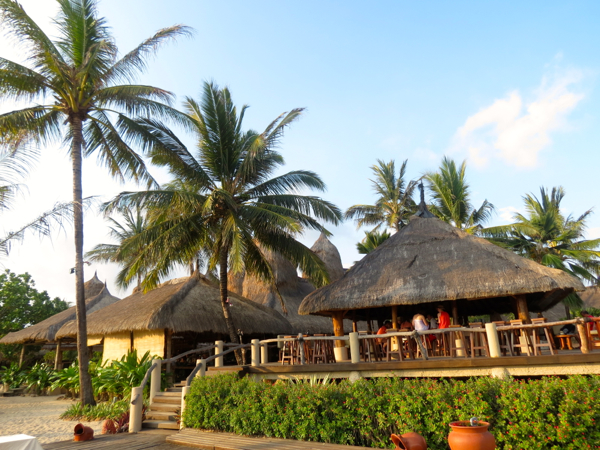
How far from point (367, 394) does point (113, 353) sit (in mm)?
12607

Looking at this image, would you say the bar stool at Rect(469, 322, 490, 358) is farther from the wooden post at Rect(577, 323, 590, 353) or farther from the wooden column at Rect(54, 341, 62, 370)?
the wooden column at Rect(54, 341, 62, 370)

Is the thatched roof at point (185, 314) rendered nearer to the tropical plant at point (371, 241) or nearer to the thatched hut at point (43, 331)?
the thatched hut at point (43, 331)

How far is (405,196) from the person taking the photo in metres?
22.8

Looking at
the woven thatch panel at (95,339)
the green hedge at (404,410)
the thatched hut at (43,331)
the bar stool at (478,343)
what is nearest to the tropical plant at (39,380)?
the thatched hut at (43,331)

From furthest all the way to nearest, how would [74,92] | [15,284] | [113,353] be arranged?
[15,284], [113,353], [74,92]

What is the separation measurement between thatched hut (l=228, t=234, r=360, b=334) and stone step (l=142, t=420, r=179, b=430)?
30.5 ft

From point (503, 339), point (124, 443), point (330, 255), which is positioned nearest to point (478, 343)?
point (503, 339)

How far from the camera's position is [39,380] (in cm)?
1788

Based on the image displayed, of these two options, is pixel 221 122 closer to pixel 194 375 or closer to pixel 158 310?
pixel 158 310

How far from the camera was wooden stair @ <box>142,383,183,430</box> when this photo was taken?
8.61m

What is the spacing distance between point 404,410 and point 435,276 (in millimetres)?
5108

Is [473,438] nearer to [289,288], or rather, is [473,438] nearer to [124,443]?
[124,443]

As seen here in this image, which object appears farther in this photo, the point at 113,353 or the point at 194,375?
the point at 113,353

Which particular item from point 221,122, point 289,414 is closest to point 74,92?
point 221,122
